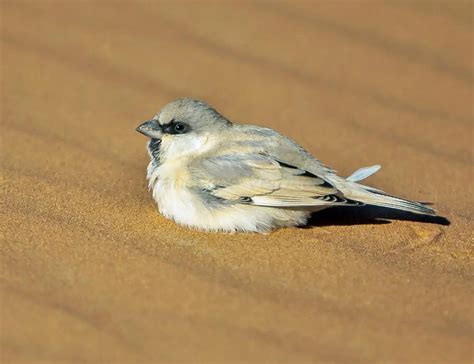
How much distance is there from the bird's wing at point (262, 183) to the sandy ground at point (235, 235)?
24 cm

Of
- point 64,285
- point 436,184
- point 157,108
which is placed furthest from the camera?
point 157,108

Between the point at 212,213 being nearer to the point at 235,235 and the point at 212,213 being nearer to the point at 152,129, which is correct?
the point at 235,235

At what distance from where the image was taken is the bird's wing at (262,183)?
5359 millimetres

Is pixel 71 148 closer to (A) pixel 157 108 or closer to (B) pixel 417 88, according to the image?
(A) pixel 157 108

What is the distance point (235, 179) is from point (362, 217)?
3.04 ft

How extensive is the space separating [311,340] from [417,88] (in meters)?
4.05

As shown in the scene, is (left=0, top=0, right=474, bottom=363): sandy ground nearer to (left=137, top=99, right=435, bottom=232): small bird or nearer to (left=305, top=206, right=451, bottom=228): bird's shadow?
(left=305, top=206, right=451, bottom=228): bird's shadow

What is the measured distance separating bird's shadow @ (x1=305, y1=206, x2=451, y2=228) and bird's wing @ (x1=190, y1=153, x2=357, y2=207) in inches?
12.2

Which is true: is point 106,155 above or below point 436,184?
below

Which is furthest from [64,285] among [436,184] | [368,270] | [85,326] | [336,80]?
[336,80]

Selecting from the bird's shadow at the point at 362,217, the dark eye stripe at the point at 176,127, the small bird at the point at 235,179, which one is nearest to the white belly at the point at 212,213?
the small bird at the point at 235,179

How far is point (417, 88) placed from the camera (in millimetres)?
7684

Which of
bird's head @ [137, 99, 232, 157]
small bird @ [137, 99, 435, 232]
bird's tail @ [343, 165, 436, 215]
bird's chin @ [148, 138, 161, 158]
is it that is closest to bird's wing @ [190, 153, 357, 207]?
small bird @ [137, 99, 435, 232]

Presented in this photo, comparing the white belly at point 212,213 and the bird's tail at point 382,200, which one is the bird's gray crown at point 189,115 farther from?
the bird's tail at point 382,200
